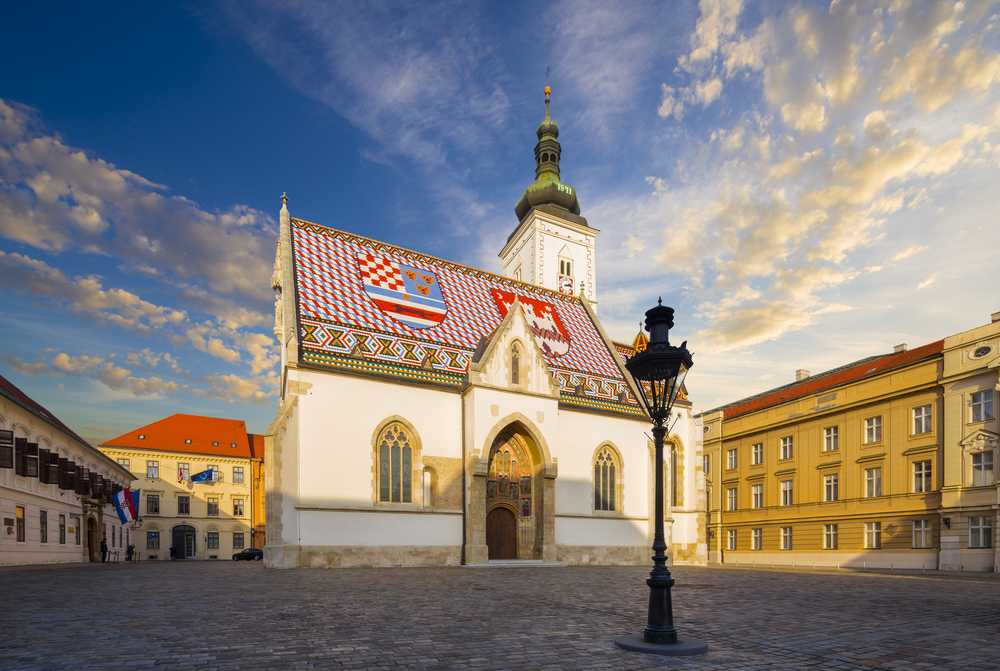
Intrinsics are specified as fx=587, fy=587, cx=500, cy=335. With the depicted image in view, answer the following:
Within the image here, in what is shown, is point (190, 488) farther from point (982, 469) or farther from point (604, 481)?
point (982, 469)

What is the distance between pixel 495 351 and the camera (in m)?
23.2

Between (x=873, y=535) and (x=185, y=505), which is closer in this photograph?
(x=873, y=535)

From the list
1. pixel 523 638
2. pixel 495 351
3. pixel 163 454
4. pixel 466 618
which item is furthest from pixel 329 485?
pixel 163 454

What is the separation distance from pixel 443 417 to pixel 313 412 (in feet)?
16.0

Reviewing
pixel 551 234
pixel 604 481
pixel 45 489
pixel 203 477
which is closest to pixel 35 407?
pixel 45 489

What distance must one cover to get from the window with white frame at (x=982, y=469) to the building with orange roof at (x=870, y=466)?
0.15 ft

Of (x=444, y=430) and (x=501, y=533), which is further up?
(x=444, y=430)

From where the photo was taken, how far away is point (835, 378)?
35.2 metres

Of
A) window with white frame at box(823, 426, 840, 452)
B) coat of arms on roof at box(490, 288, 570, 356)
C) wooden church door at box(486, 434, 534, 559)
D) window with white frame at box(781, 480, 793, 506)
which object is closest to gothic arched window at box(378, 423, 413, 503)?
wooden church door at box(486, 434, 534, 559)

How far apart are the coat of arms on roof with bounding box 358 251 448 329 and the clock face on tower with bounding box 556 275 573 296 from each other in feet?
75.3

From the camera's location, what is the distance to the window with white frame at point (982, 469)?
2545cm

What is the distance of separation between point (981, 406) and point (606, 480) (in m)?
16.9

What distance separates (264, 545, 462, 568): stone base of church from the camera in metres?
18.6

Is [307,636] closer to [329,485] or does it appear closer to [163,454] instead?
[329,485]
